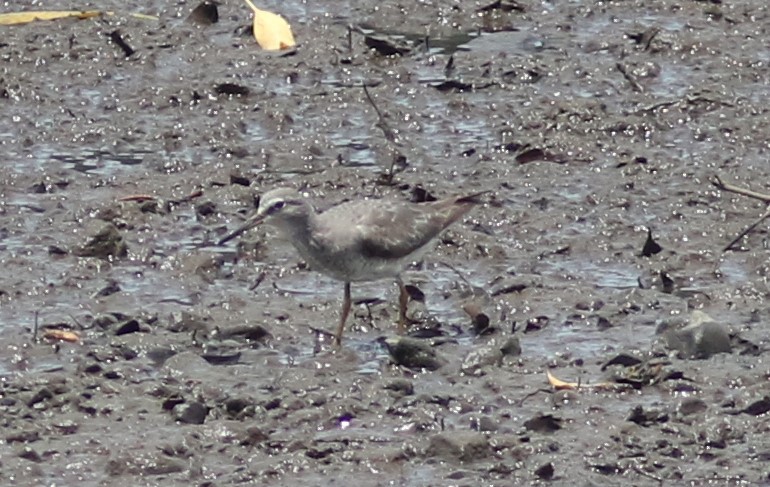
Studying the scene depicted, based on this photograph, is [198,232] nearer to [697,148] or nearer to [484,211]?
[484,211]

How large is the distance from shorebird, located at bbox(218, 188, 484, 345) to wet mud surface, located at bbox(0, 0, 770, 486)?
0.82 feet

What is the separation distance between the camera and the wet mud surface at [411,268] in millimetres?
8695

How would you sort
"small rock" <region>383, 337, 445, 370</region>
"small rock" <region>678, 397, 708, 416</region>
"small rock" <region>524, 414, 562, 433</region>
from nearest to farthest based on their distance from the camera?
"small rock" <region>524, 414, 562, 433</region>, "small rock" <region>678, 397, 708, 416</region>, "small rock" <region>383, 337, 445, 370</region>

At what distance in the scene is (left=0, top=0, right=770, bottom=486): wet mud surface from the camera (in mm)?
8695

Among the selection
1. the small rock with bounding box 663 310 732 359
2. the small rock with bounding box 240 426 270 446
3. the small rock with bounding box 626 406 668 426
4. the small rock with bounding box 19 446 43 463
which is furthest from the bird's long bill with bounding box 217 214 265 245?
the small rock with bounding box 626 406 668 426

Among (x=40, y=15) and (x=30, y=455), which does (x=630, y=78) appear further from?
(x=30, y=455)

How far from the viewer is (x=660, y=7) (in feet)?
48.3

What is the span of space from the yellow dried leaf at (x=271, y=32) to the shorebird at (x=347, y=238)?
373 centimetres

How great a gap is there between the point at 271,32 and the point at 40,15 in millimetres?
1701

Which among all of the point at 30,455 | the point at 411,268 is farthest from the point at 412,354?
the point at 30,455

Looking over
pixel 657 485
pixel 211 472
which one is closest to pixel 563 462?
pixel 657 485

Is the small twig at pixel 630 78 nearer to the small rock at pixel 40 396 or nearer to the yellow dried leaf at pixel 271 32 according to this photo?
the yellow dried leaf at pixel 271 32

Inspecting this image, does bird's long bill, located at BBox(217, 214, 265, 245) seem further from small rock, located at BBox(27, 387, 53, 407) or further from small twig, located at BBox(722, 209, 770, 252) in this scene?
small twig, located at BBox(722, 209, 770, 252)

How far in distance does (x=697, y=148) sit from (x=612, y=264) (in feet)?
6.13
